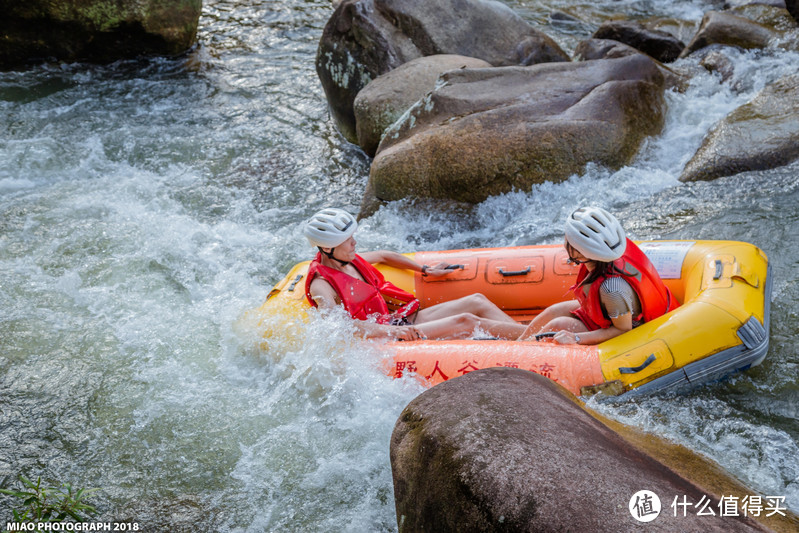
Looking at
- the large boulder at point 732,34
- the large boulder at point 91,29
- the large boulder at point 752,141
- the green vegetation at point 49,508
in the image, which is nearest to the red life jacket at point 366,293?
the green vegetation at point 49,508

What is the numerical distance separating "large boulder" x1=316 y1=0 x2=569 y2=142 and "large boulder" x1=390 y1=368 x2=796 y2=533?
611 centimetres

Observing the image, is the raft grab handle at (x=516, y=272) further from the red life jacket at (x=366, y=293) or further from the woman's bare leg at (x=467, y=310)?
the red life jacket at (x=366, y=293)

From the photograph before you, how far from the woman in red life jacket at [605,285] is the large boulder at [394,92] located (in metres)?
4.01

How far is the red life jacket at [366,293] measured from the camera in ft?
15.5

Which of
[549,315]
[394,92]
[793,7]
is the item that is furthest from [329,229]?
[793,7]

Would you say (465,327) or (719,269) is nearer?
(719,269)

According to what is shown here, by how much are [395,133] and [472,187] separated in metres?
1.17

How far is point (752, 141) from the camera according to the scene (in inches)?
261

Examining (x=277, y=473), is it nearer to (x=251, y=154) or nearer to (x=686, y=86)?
(x=251, y=154)

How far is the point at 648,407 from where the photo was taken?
4156 millimetres

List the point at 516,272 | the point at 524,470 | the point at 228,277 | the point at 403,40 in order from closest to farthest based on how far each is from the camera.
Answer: the point at 524,470
the point at 516,272
the point at 228,277
the point at 403,40

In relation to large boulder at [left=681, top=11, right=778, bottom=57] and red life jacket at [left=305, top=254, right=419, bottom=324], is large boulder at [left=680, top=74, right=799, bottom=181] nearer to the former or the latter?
large boulder at [left=681, top=11, right=778, bottom=57]

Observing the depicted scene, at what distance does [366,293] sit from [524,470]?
7.53 ft

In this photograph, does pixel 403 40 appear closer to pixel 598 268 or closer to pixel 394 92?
pixel 394 92
